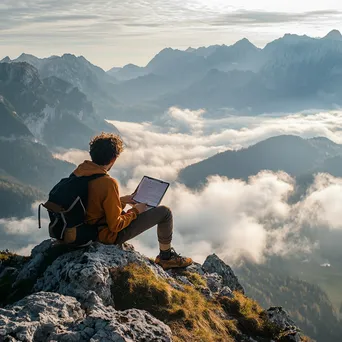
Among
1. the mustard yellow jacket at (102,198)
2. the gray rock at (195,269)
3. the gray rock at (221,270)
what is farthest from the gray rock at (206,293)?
the gray rock at (221,270)

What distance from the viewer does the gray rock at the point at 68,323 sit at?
9531 millimetres

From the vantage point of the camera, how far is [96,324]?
33.1 feet

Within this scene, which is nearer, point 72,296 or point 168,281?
point 72,296

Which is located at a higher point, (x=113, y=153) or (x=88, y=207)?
(x=113, y=153)

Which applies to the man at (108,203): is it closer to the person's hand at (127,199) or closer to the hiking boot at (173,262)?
the person's hand at (127,199)

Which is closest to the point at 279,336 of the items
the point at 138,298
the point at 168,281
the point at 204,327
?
the point at 204,327

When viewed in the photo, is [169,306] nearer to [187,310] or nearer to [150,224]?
[187,310]

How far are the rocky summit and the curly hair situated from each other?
3424 mm

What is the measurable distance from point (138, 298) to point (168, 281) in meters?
3.13

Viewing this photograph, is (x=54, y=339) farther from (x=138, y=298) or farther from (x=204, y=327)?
(x=204, y=327)

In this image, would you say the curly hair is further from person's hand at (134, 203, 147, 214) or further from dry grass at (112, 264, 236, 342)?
dry grass at (112, 264, 236, 342)

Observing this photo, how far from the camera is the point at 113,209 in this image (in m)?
14.2

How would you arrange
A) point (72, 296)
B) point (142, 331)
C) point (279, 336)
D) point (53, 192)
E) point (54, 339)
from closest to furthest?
1. point (54, 339)
2. point (142, 331)
3. point (72, 296)
4. point (53, 192)
5. point (279, 336)

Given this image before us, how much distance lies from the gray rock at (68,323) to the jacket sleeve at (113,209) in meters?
3.48
